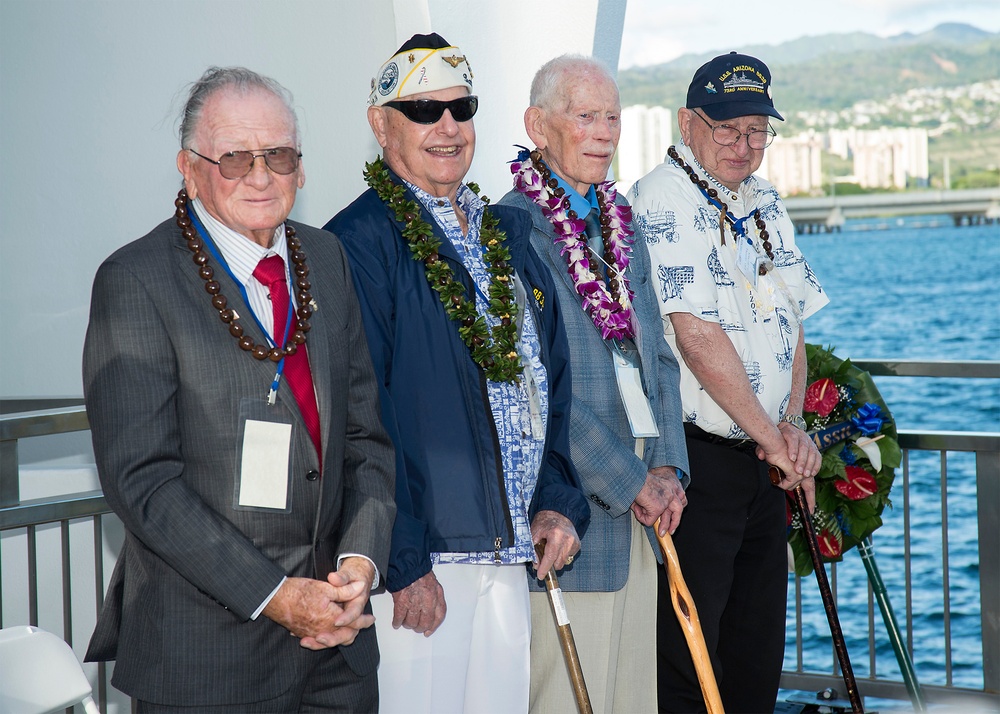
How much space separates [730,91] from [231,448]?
6.48ft

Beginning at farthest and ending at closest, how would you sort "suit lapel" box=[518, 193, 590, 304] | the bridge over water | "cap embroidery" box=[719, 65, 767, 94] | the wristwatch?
the bridge over water → the wristwatch → "cap embroidery" box=[719, 65, 767, 94] → "suit lapel" box=[518, 193, 590, 304]

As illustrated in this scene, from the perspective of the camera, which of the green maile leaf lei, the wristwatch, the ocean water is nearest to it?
the green maile leaf lei

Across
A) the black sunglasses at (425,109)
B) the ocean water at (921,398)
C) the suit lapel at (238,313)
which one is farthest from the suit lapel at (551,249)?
the ocean water at (921,398)

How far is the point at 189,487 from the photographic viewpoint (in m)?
1.79

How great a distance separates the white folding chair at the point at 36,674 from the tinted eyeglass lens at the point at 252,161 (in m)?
0.92

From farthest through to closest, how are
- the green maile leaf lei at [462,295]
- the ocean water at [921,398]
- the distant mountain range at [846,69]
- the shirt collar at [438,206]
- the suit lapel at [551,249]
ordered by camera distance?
the distant mountain range at [846,69], the ocean water at [921,398], the suit lapel at [551,249], the shirt collar at [438,206], the green maile leaf lei at [462,295]

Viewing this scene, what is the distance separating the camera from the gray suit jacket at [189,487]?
1.74m

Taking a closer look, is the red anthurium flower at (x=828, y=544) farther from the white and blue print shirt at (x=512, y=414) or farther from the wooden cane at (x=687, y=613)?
the white and blue print shirt at (x=512, y=414)

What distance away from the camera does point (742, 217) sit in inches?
126

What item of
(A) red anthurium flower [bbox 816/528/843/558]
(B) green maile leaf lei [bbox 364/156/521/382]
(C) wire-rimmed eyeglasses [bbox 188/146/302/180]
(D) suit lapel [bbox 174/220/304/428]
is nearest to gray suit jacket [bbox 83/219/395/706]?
(D) suit lapel [bbox 174/220/304/428]

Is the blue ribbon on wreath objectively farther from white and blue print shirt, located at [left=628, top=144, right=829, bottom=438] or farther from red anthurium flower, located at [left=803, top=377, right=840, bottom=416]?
white and blue print shirt, located at [left=628, top=144, right=829, bottom=438]

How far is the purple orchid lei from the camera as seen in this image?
107 inches

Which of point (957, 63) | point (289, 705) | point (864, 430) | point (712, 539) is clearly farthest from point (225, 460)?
point (957, 63)

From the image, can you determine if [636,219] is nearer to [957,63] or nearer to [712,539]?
[712,539]
